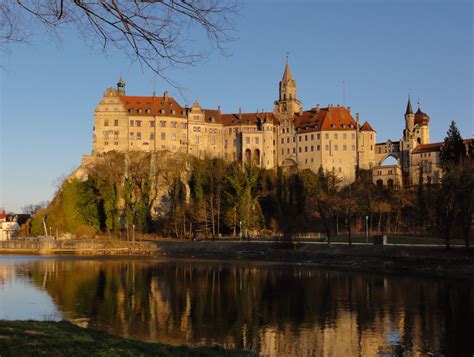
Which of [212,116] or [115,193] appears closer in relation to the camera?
[115,193]

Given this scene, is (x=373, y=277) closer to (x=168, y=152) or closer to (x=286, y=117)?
(x=168, y=152)

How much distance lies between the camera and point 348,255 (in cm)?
4947

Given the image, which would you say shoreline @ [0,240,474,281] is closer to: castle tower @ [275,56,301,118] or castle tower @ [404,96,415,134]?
castle tower @ [275,56,301,118]

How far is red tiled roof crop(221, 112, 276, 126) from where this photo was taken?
10512 centimetres

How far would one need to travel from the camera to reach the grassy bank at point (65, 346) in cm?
1023

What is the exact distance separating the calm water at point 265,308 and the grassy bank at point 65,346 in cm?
555

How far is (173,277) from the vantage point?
39.9m

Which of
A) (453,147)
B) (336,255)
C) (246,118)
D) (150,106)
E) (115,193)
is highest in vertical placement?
(150,106)

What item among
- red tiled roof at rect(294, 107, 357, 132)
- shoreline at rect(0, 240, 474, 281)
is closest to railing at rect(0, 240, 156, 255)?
shoreline at rect(0, 240, 474, 281)

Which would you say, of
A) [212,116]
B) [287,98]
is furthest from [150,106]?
[287,98]

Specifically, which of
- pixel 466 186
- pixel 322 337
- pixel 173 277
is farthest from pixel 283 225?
pixel 322 337

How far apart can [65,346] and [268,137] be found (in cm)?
9423

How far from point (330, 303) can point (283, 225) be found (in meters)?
49.0

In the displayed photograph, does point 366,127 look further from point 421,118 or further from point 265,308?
point 265,308
